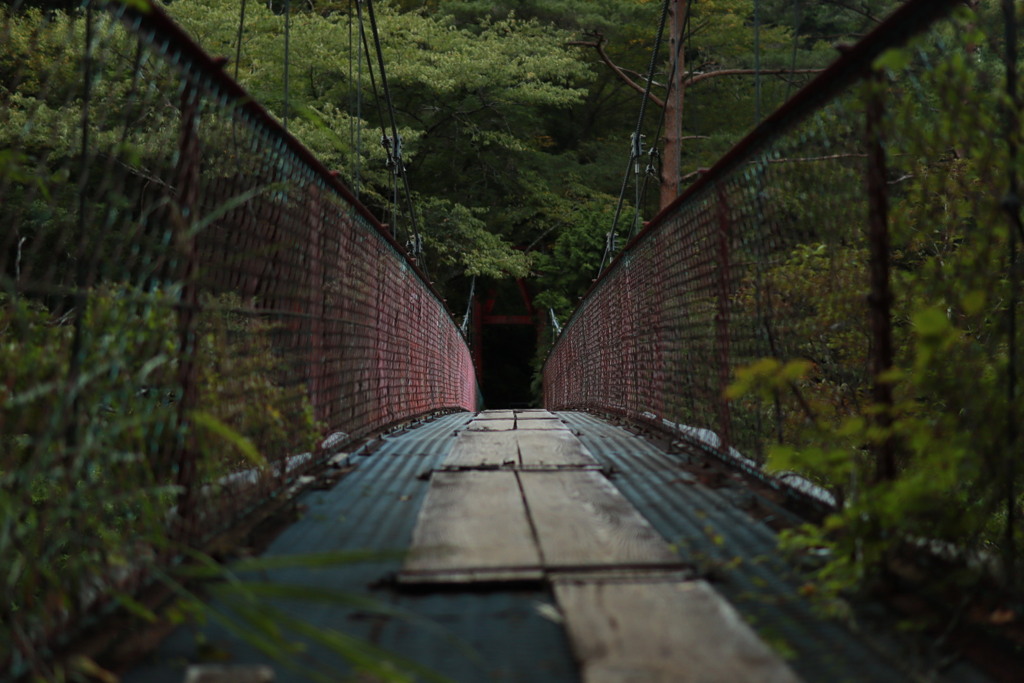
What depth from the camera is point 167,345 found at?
1.42m

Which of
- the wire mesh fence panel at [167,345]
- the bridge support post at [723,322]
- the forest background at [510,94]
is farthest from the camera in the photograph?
the forest background at [510,94]

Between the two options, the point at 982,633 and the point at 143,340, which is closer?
the point at 982,633

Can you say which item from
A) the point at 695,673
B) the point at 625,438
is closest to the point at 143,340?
the point at 695,673

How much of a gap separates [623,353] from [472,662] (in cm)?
379

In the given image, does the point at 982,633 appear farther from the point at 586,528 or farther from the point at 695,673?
the point at 586,528

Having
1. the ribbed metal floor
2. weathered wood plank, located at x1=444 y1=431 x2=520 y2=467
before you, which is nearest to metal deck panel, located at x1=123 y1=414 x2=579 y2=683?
the ribbed metal floor

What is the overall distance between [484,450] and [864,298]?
57.8 inches

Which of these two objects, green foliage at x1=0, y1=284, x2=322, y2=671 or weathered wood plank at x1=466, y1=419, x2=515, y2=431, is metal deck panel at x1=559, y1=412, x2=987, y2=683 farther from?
weathered wood plank at x1=466, y1=419, x2=515, y2=431

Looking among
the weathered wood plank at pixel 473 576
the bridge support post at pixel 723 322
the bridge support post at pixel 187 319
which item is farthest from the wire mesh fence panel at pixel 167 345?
the bridge support post at pixel 723 322

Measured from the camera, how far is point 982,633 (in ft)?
3.64

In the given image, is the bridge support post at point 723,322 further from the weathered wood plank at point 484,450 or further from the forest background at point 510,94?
the forest background at point 510,94

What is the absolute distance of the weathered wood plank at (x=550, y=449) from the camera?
248 centimetres

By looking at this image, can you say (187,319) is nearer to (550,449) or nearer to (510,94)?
(550,449)

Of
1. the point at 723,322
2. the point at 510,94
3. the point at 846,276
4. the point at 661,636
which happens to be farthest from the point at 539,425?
the point at 510,94
